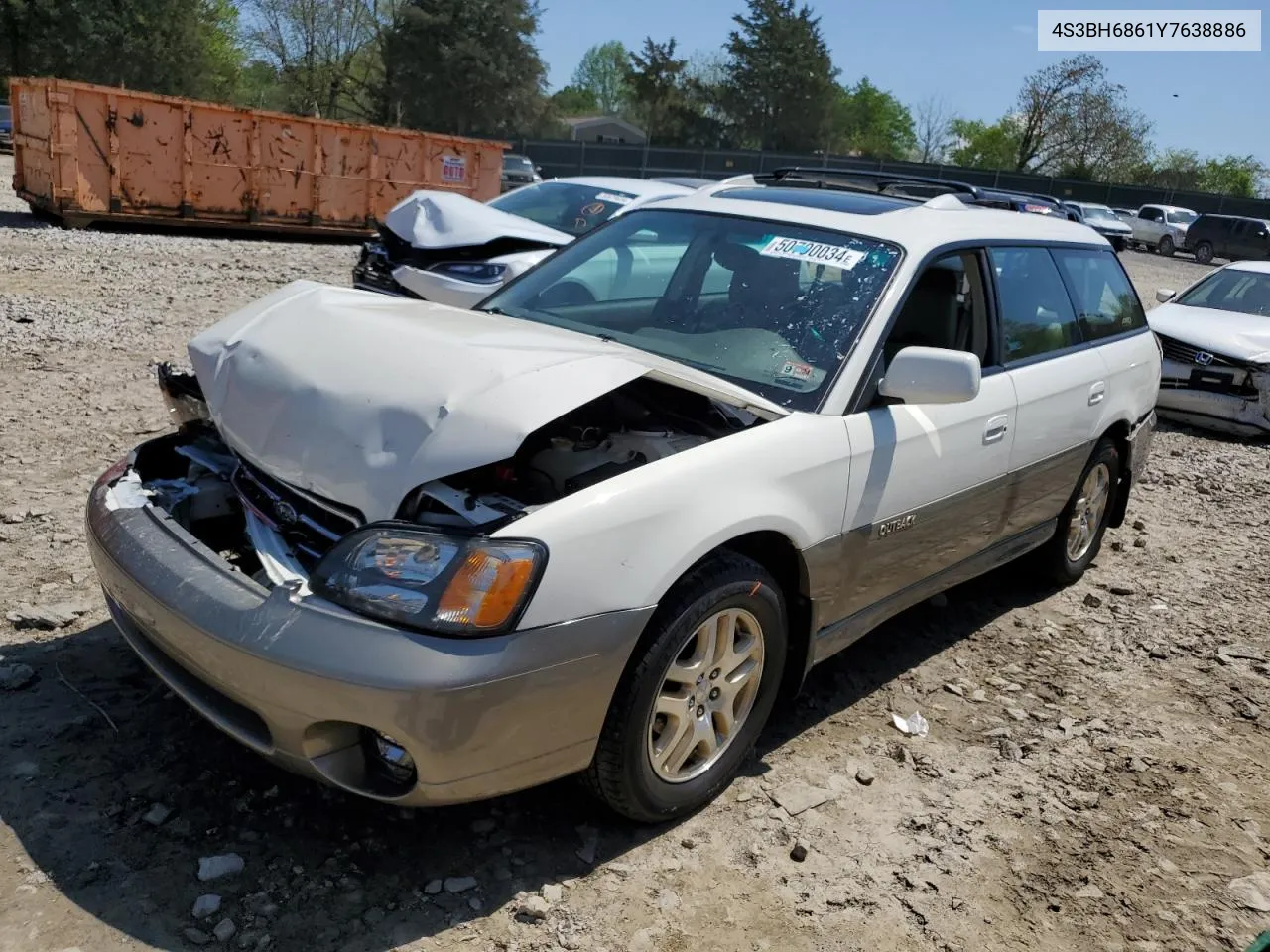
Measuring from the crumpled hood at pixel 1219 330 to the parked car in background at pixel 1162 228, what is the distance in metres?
30.3

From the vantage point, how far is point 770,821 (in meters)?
3.14

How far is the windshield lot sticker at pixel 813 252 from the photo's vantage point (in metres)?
3.69

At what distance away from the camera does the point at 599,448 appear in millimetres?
3229

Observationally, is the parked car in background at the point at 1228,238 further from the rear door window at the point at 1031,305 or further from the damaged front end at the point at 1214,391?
the rear door window at the point at 1031,305

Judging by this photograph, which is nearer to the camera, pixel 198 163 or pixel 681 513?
pixel 681 513

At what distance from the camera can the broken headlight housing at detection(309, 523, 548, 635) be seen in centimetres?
242

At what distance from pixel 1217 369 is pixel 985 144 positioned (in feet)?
244

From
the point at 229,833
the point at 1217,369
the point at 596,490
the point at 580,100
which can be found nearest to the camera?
the point at 596,490

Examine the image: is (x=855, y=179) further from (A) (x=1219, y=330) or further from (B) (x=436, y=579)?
(A) (x=1219, y=330)

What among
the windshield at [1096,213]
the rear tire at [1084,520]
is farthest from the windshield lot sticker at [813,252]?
the windshield at [1096,213]

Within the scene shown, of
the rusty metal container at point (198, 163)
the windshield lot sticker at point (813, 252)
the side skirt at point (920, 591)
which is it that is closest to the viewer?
the side skirt at point (920, 591)

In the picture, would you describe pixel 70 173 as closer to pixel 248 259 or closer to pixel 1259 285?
A: pixel 248 259

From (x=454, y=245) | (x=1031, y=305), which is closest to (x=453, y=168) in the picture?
(x=454, y=245)

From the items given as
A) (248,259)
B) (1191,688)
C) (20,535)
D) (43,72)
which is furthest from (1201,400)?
(43,72)
